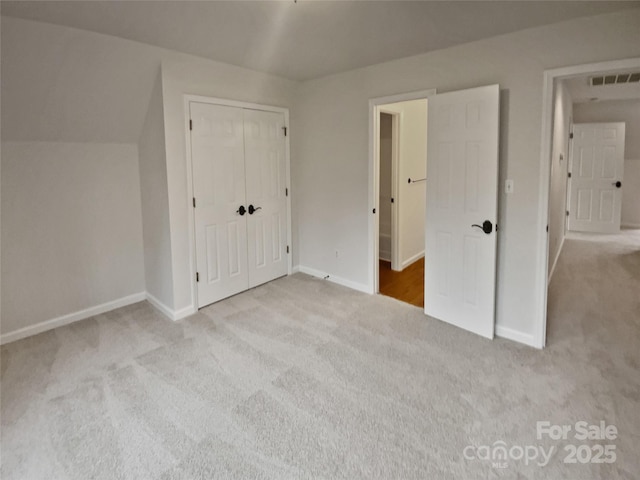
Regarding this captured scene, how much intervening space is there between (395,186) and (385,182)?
21.3 inches

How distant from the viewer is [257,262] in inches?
172

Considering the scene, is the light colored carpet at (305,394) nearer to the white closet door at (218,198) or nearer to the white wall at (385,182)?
the white closet door at (218,198)

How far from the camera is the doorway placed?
4801 mm

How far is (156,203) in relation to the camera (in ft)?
12.0

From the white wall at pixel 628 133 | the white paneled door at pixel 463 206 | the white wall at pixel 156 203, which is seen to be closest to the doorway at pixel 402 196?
the white paneled door at pixel 463 206

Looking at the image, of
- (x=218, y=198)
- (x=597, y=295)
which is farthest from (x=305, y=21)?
(x=597, y=295)

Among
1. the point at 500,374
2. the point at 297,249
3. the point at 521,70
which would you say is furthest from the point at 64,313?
the point at 521,70

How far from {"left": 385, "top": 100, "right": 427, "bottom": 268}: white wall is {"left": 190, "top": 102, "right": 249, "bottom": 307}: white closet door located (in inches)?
81.7

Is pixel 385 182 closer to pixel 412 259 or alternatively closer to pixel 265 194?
pixel 412 259

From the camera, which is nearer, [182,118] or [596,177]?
[182,118]

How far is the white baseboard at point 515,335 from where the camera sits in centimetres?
304

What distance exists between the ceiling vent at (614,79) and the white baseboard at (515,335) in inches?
122

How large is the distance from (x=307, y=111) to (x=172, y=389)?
335 cm

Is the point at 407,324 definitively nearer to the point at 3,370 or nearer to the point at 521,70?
the point at 521,70
